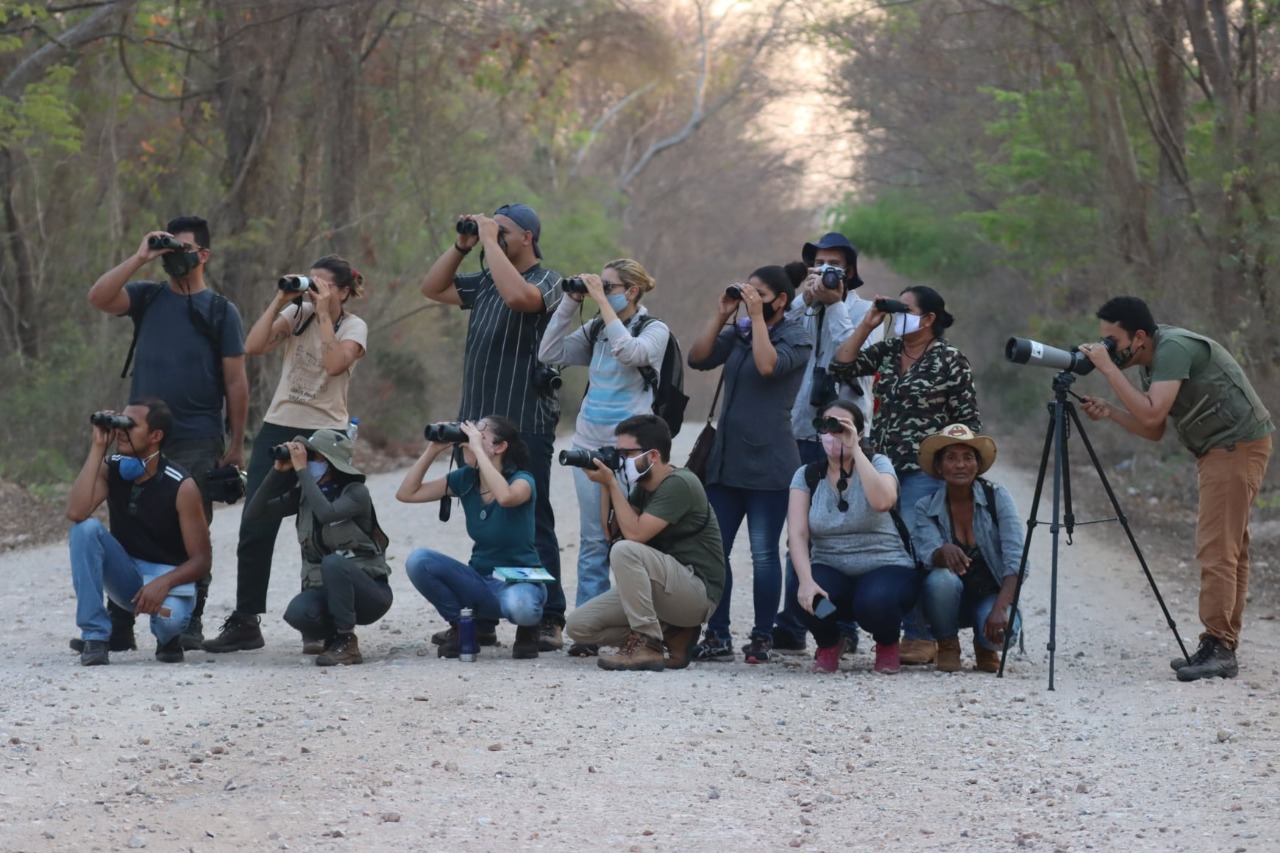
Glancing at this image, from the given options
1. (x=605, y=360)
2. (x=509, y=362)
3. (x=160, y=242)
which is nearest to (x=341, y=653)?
(x=509, y=362)

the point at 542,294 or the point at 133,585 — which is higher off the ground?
the point at 542,294

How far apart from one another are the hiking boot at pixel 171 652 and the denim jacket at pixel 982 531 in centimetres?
339

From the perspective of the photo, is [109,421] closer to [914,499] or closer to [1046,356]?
[914,499]

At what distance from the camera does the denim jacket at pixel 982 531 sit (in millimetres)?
7977

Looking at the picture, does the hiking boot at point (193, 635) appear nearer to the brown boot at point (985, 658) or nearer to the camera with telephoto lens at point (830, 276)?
the camera with telephoto lens at point (830, 276)

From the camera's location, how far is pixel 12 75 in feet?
54.9

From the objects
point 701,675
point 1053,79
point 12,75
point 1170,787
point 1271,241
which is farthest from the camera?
point 1053,79

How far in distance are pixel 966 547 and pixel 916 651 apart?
1.78 ft

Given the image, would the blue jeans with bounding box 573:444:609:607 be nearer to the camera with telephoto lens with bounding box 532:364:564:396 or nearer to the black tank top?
the camera with telephoto lens with bounding box 532:364:564:396

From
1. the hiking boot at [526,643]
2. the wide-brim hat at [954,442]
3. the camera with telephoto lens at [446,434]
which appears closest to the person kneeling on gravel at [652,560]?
the hiking boot at [526,643]

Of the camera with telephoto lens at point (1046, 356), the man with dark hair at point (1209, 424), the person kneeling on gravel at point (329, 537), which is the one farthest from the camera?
the person kneeling on gravel at point (329, 537)

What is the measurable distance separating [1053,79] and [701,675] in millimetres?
16274

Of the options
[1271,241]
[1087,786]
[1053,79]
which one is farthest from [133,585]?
[1053,79]

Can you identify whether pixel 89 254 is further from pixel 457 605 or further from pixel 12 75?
pixel 457 605
